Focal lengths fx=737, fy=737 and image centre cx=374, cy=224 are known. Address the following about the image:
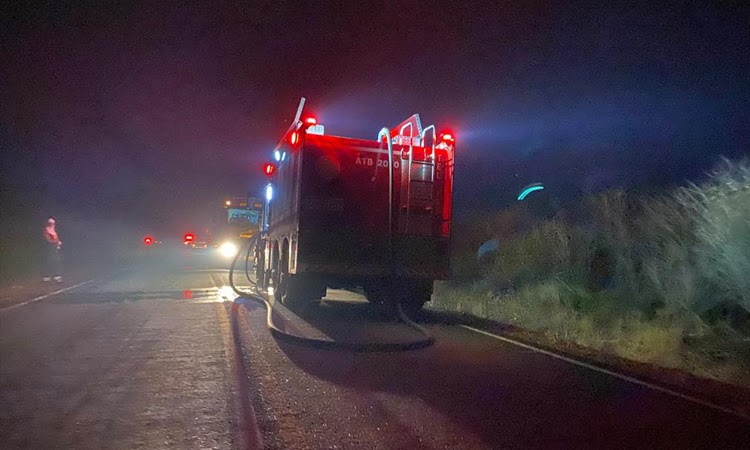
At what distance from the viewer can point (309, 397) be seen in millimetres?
7062

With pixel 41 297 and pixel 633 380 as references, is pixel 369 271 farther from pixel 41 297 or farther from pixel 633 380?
pixel 41 297

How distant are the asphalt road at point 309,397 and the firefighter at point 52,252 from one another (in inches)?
400

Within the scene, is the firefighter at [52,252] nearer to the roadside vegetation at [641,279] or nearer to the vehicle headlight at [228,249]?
the vehicle headlight at [228,249]

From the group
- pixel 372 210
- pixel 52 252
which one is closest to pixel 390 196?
pixel 372 210

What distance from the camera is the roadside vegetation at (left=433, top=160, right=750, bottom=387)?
984 cm

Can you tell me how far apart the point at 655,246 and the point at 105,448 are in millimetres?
9645

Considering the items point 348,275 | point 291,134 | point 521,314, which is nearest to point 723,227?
point 521,314

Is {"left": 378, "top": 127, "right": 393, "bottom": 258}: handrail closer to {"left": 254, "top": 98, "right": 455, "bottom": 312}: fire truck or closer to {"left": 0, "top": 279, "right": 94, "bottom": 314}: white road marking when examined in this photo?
{"left": 254, "top": 98, "right": 455, "bottom": 312}: fire truck

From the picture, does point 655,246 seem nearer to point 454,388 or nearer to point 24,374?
point 454,388

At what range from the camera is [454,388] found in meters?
7.59

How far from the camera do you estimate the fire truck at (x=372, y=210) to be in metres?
13.0

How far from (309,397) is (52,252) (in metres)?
17.7

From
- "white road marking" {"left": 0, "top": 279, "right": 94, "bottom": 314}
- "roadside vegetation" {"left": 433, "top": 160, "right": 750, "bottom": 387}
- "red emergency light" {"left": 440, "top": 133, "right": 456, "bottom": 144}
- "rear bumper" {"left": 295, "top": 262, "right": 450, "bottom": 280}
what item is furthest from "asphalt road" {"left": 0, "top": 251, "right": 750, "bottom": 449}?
"red emergency light" {"left": 440, "top": 133, "right": 456, "bottom": 144}

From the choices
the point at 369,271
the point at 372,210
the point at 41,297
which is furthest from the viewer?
the point at 41,297
